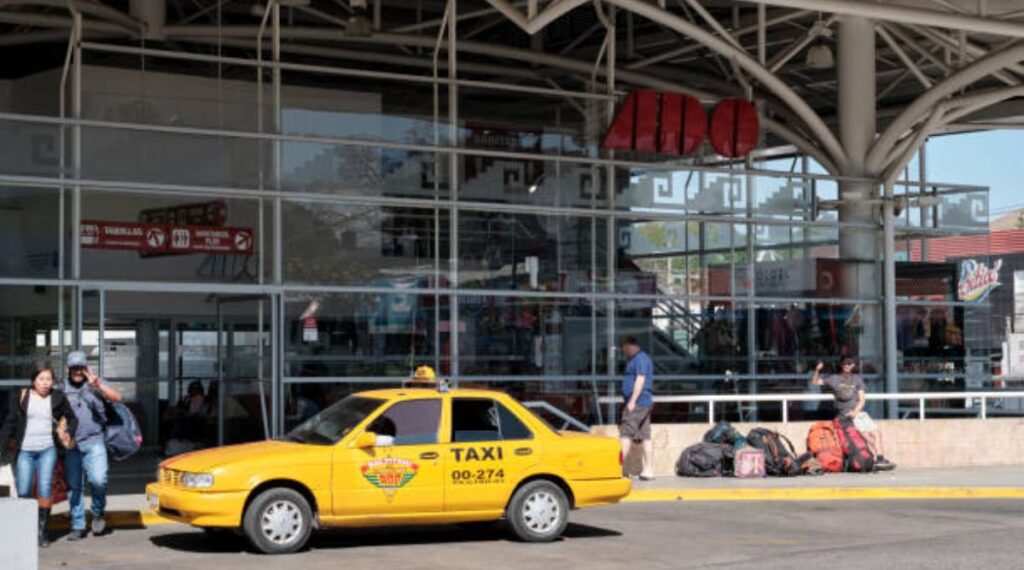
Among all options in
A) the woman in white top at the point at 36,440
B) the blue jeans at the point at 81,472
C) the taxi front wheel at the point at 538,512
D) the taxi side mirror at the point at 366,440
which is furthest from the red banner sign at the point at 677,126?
the woman in white top at the point at 36,440

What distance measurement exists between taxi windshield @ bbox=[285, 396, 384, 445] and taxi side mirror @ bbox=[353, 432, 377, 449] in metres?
0.25

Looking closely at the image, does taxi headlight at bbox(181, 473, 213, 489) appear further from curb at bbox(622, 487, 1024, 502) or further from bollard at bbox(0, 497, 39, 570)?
curb at bbox(622, 487, 1024, 502)

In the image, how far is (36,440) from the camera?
604 inches

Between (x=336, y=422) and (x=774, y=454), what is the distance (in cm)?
892

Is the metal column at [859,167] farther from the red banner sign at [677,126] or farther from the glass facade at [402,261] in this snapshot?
the red banner sign at [677,126]

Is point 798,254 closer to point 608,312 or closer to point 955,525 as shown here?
point 608,312

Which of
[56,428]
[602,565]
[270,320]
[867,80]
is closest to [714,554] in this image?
[602,565]

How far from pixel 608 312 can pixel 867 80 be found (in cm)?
690

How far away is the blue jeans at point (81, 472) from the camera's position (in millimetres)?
15711

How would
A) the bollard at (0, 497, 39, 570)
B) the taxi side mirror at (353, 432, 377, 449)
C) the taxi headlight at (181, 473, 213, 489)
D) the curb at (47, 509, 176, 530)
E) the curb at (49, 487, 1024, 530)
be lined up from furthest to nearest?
the curb at (49, 487, 1024, 530), the curb at (47, 509, 176, 530), the taxi side mirror at (353, 432, 377, 449), the taxi headlight at (181, 473, 213, 489), the bollard at (0, 497, 39, 570)

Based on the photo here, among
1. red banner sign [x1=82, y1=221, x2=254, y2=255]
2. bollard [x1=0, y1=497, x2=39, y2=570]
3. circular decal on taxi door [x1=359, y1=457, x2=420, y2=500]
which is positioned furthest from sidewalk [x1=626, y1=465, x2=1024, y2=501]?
bollard [x1=0, y1=497, x2=39, y2=570]

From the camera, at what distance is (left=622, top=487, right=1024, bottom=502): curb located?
67.2ft

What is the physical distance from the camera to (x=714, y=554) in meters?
14.8

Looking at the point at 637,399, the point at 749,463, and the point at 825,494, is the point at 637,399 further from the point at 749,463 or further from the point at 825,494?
the point at 825,494
